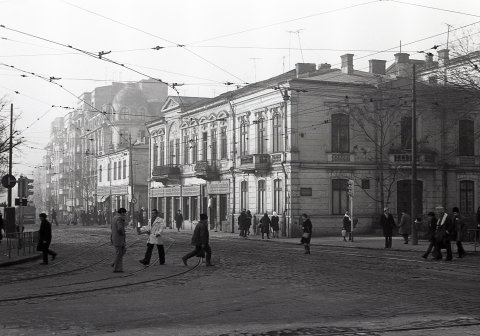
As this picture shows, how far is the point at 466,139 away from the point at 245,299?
37541mm

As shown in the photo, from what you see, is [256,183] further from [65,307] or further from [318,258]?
[65,307]

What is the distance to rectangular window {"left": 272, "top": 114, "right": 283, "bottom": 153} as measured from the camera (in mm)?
44812

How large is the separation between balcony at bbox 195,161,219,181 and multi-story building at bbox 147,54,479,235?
2895 millimetres

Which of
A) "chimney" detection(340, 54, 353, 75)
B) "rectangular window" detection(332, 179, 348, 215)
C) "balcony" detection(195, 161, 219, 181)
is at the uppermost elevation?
"chimney" detection(340, 54, 353, 75)

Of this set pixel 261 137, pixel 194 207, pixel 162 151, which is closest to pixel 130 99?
pixel 162 151

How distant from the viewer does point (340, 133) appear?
44.5m

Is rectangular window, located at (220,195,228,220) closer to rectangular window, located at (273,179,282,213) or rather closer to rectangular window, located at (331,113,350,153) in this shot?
rectangular window, located at (273,179,282,213)

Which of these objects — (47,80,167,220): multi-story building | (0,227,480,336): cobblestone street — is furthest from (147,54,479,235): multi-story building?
(47,80,167,220): multi-story building

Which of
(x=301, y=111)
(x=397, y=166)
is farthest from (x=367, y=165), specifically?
(x=301, y=111)

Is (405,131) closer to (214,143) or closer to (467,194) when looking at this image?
(467,194)

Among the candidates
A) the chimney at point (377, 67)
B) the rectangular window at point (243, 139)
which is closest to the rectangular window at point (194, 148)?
the rectangular window at point (243, 139)

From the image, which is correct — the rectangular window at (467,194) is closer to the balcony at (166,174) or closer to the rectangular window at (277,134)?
the rectangular window at (277,134)

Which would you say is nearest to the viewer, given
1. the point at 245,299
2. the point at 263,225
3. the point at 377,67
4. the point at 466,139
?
the point at 245,299

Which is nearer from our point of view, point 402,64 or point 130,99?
point 402,64
